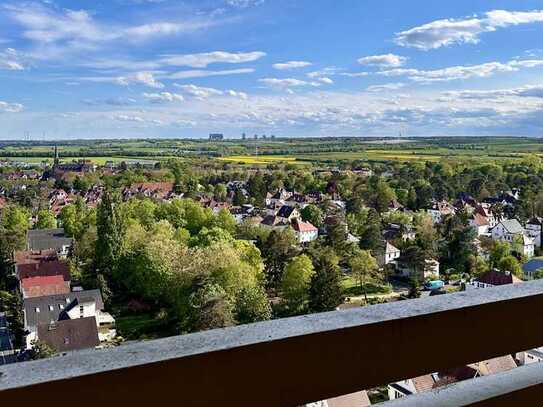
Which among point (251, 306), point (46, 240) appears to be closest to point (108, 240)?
point (46, 240)

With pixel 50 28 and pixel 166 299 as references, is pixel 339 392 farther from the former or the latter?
pixel 166 299

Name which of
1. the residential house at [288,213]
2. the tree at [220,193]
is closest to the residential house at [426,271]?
the residential house at [288,213]

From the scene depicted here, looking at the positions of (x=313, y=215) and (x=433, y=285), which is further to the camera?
(x=313, y=215)

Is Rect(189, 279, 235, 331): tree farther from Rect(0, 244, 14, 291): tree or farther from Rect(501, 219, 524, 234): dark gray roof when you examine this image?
Rect(501, 219, 524, 234): dark gray roof

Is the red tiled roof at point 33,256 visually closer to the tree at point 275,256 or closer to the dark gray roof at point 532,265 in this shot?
the tree at point 275,256

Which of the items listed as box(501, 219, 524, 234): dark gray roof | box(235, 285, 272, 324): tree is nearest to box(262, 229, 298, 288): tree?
box(235, 285, 272, 324): tree

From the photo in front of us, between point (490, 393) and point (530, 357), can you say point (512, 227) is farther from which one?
point (490, 393)

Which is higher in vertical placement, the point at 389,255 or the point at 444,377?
the point at 444,377
